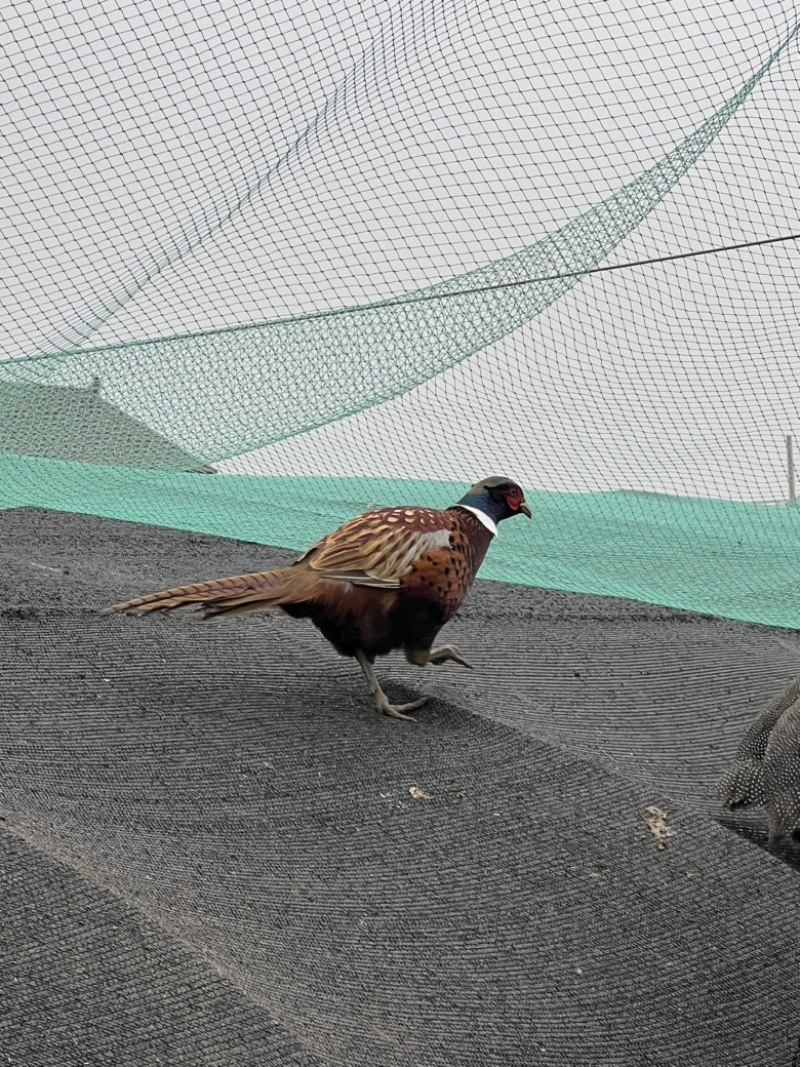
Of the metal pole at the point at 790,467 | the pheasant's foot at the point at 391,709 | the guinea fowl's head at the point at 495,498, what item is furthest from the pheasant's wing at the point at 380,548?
the metal pole at the point at 790,467

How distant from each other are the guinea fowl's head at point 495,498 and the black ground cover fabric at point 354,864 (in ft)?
1.25

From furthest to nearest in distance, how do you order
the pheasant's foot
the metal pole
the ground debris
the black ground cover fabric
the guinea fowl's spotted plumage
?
the metal pole
the pheasant's foot
the ground debris
the guinea fowl's spotted plumage
the black ground cover fabric

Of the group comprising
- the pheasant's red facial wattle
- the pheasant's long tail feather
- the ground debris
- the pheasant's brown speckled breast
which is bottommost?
the ground debris

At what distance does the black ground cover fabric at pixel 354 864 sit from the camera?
133 centimetres

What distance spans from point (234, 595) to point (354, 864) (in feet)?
1.86

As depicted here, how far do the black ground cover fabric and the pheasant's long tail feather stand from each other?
174 millimetres

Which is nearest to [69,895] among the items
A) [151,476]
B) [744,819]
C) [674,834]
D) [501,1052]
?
[501,1052]

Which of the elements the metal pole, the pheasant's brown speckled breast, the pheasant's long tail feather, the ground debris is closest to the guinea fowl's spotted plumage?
the ground debris

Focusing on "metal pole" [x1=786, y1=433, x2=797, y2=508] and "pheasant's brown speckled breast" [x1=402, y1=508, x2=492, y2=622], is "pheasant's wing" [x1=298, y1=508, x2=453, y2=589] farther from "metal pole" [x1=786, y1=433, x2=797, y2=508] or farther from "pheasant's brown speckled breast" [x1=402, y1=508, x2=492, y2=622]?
"metal pole" [x1=786, y1=433, x2=797, y2=508]

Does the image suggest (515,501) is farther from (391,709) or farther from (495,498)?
(391,709)

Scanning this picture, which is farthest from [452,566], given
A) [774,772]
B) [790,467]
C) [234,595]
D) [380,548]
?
[790,467]

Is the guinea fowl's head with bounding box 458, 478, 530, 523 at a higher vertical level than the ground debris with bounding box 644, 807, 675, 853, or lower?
higher

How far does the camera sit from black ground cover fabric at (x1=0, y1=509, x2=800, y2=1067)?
133 cm

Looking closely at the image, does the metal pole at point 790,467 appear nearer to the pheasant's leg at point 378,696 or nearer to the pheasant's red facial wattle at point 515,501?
the pheasant's red facial wattle at point 515,501
